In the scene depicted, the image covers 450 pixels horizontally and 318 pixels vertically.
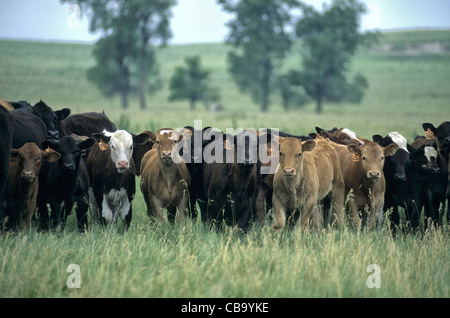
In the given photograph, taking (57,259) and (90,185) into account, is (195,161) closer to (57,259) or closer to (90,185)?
(90,185)

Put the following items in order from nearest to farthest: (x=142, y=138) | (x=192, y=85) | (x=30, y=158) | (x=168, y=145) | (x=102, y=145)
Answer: (x=30, y=158) → (x=168, y=145) → (x=102, y=145) → (x=142, y=138) → (x=192, y=85)

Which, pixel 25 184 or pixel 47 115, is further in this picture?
pixel 47 115

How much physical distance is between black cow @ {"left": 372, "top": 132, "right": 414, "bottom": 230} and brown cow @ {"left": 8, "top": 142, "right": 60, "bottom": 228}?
460 cm

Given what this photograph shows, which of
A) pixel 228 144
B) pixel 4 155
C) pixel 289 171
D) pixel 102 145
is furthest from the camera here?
pixel 102 145

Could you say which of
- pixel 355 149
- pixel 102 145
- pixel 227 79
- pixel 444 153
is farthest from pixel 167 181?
pixel 227 79

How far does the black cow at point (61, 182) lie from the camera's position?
803 centimetres

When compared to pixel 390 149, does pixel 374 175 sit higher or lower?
lower

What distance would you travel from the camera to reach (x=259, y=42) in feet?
168

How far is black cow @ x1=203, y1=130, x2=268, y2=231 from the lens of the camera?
26.6 feet

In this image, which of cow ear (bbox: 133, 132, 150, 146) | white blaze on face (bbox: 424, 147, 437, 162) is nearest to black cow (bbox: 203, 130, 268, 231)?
cow ear (bbox: 133, 132, 150, 146)

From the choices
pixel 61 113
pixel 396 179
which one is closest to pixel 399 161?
pixel 396 179

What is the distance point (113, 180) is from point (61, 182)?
731 mm

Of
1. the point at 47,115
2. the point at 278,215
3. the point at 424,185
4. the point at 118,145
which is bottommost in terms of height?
the point at 278,215

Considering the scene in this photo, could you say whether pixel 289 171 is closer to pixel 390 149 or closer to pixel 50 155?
pixel 390 149
